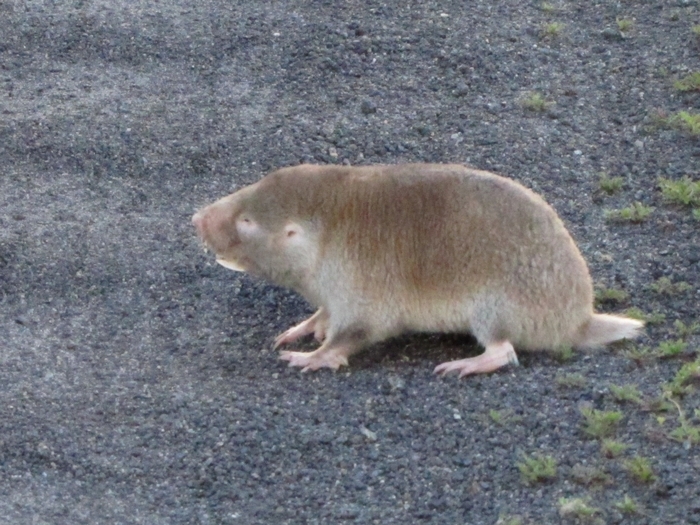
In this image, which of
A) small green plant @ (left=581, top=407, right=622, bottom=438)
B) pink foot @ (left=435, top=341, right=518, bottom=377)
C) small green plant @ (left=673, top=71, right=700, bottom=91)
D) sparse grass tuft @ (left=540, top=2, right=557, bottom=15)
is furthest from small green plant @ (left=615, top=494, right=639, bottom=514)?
sparse grass tuft @ (left=540, top=2, right=557, bottom=15)

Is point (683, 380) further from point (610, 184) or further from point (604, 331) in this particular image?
point (610, 184)

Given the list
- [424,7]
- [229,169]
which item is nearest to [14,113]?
[229,169]

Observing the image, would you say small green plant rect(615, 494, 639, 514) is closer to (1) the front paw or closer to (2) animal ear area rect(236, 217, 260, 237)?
(1) the front paw

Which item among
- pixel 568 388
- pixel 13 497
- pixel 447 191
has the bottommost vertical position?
pixel 13 497

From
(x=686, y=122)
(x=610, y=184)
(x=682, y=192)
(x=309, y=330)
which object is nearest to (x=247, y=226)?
(x=309, y=330)

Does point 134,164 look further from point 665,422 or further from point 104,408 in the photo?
point 665,422

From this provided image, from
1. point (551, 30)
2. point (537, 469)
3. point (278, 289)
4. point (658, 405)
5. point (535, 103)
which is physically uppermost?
point (551, 30)

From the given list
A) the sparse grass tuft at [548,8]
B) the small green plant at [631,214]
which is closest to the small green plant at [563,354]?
the small green plant at [631,214]

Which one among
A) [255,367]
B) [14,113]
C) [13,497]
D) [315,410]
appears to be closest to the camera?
[13,497]

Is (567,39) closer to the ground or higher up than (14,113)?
higher up
